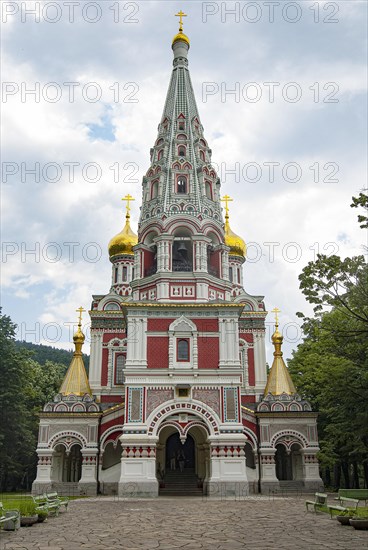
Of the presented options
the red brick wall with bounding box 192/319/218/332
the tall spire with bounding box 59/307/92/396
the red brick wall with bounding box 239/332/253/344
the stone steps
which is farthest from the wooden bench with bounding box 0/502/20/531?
the red brick wall with bounding box 239/332/253/344

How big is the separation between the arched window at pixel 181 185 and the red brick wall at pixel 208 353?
23.1ft

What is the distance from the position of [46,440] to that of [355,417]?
495 inches

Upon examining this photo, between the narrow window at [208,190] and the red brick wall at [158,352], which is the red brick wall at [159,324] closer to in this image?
the red brick wall at [158,352]

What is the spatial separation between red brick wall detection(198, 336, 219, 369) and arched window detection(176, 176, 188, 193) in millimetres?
7031

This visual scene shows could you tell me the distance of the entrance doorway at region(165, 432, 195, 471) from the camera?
80.7 feet

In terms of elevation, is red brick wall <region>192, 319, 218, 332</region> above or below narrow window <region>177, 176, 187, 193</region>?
below

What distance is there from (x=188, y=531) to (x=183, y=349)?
39.5ft

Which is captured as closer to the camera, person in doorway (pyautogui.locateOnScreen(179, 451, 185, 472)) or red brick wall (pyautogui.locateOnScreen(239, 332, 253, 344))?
person in doorway (pyautogui.locateOnScreen(179, 451, 185, 472))

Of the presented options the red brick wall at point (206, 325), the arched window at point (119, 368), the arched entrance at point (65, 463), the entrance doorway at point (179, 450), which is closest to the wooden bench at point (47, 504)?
the red brick wall at point (206, 325)

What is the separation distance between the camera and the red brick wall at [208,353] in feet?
71.5

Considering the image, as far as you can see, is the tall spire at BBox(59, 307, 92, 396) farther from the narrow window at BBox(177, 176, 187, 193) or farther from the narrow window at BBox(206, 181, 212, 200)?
the narrow window at BBox(206, 181, 212, 200)

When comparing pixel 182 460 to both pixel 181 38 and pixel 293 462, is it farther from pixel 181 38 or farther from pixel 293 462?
pixel 181 38

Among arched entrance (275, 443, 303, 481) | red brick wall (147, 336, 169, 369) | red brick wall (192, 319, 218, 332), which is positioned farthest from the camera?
arched entrance (275, 443, 303, 481)

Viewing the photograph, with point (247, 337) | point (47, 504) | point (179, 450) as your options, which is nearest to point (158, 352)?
point (179, 450)
